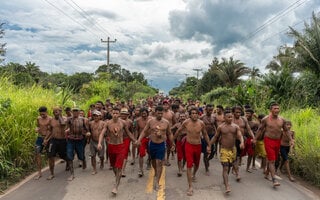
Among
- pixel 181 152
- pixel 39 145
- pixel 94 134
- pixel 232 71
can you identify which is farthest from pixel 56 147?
pixel 232 71

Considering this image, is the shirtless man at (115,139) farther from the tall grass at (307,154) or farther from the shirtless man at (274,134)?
the tall grass at (307,154)

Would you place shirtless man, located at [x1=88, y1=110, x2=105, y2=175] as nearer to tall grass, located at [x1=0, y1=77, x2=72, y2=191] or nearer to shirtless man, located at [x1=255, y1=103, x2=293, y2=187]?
tall grass, located at [x1=0, y1=77, x2=72, y2=191]

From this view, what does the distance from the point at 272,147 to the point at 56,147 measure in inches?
212

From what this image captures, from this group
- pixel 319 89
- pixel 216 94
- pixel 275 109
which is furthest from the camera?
pixel 216 94

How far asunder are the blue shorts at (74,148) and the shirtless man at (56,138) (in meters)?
0.15

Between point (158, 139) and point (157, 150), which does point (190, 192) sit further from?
point (158, 139)

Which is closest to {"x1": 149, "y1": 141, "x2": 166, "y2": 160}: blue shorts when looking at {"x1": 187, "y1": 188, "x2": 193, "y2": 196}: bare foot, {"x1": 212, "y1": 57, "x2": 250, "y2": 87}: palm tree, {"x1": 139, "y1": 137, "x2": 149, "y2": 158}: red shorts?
{"x1": 187, "y1": 188, "x2": 193, "y2": 196}: bare foot

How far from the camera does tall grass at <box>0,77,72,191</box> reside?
7941 mm

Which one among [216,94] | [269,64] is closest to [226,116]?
[216,94]

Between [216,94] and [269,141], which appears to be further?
[216,94]

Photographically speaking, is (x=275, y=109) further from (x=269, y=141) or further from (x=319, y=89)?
(x=319, y=89)

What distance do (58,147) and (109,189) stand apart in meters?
2.09

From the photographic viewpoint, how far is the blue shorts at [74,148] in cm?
832

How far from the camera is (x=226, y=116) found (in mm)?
7246
